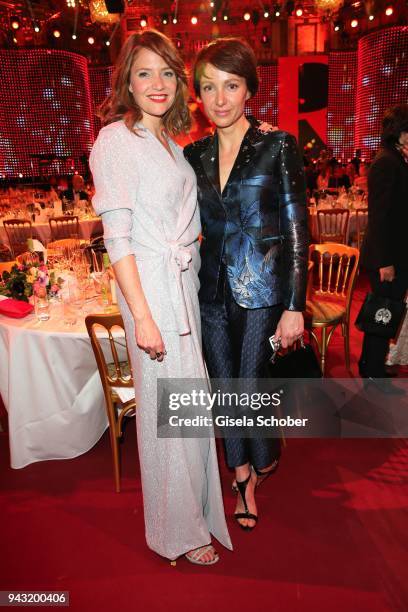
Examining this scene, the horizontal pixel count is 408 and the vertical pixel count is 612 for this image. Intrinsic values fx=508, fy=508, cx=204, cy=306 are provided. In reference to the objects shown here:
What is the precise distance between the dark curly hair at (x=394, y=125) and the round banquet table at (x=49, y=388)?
1993mm

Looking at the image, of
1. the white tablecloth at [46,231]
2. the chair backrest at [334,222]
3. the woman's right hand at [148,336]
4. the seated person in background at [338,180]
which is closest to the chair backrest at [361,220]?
the chair backrest at [334,222]

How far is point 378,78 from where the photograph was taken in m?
12.2

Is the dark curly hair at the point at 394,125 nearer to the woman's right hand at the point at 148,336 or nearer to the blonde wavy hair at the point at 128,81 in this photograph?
the blonde wavy hair at the point at 128,81

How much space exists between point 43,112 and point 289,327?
43.6 feet

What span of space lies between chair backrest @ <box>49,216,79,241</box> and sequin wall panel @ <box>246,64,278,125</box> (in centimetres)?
842

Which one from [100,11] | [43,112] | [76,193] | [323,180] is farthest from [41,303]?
[43,112]

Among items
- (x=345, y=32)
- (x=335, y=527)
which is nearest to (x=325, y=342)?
(x=335, y=527)

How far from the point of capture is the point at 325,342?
332 cm

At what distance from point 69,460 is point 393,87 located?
12239 mm

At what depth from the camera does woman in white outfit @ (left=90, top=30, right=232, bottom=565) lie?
5.43 ft

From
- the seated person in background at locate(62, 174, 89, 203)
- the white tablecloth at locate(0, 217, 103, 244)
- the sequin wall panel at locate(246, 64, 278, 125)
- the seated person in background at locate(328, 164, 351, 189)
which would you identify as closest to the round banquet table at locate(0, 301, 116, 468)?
the white tablecloth at locate(0, 217, 103, 244)

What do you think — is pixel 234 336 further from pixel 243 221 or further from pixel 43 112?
pixel 43 112

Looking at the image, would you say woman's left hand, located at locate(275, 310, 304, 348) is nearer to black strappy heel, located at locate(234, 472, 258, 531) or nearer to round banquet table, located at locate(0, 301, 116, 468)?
black strappy heel, located at locate(234, 472, 258, 531)

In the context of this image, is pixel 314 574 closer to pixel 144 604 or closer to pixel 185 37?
pixel 144 604
